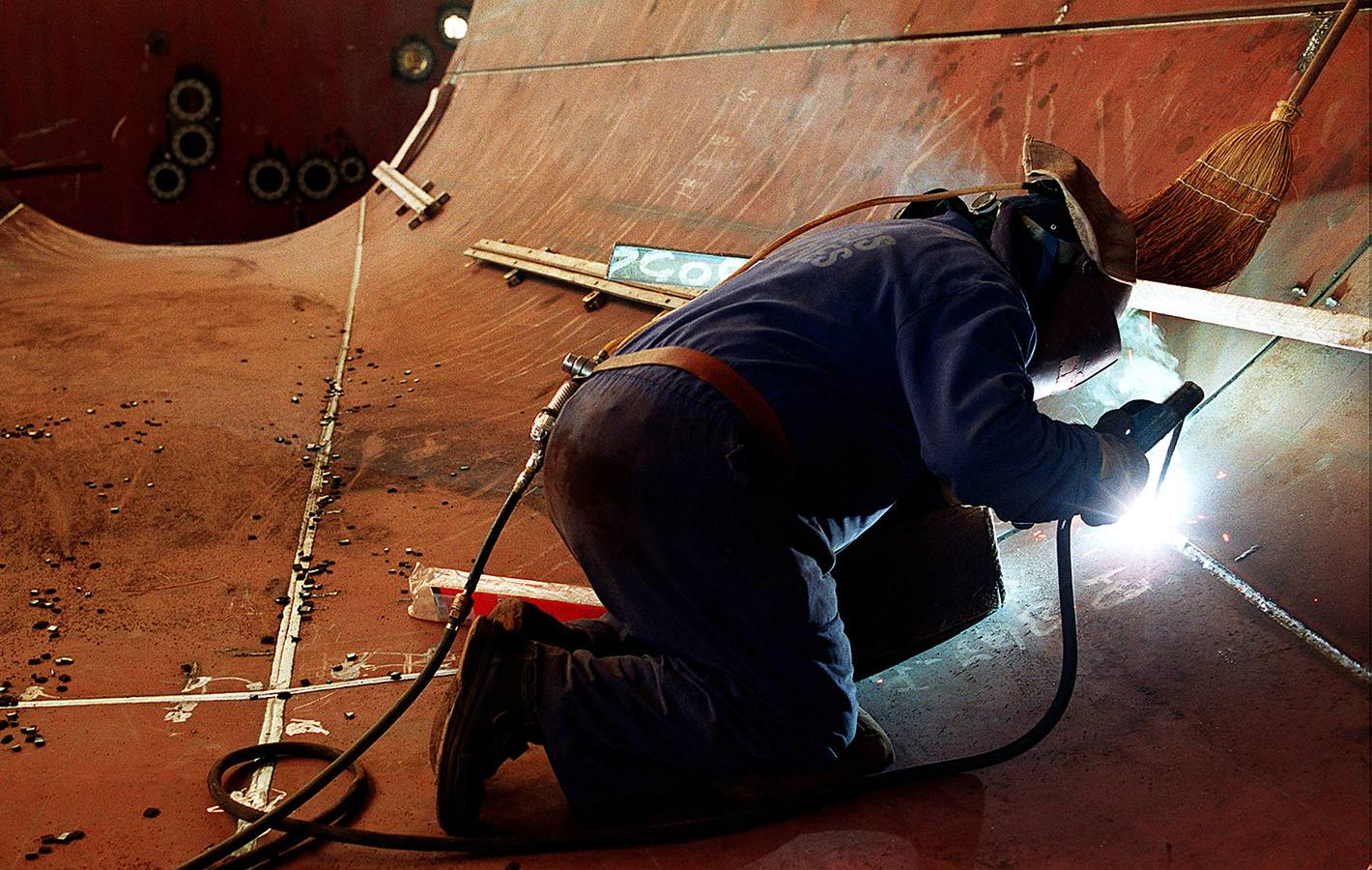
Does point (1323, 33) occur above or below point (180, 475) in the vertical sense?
below

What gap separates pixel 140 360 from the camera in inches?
189

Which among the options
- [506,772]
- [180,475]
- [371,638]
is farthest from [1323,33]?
[180,475]

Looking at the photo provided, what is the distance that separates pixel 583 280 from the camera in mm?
5121

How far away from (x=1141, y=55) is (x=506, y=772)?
2.60m

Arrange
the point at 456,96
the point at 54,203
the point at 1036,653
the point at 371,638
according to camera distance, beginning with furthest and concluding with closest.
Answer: the point at 54,203 → the point at 456,96 → the point at 371,638 → the point at 1036,653

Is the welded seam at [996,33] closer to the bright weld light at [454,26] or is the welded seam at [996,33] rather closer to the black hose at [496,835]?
the black hose at [496,835]

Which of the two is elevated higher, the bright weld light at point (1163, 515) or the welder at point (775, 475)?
the welder at point (775, 475)

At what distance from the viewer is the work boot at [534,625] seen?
214 cm

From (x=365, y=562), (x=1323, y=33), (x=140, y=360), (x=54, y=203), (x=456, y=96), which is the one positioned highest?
(x=54, y=203)

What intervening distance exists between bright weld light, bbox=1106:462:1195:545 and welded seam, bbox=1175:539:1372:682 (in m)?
0.05

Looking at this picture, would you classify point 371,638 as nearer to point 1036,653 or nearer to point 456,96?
point 1036,653

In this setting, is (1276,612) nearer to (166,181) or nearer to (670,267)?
(670,267)

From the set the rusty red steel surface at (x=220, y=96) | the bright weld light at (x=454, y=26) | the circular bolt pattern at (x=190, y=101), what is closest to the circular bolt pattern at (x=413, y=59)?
the rusty red steel surface at (x=220, y=96)

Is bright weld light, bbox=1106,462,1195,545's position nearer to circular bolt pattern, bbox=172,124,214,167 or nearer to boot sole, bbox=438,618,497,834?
boot sole, bbox=438,618,497,834
